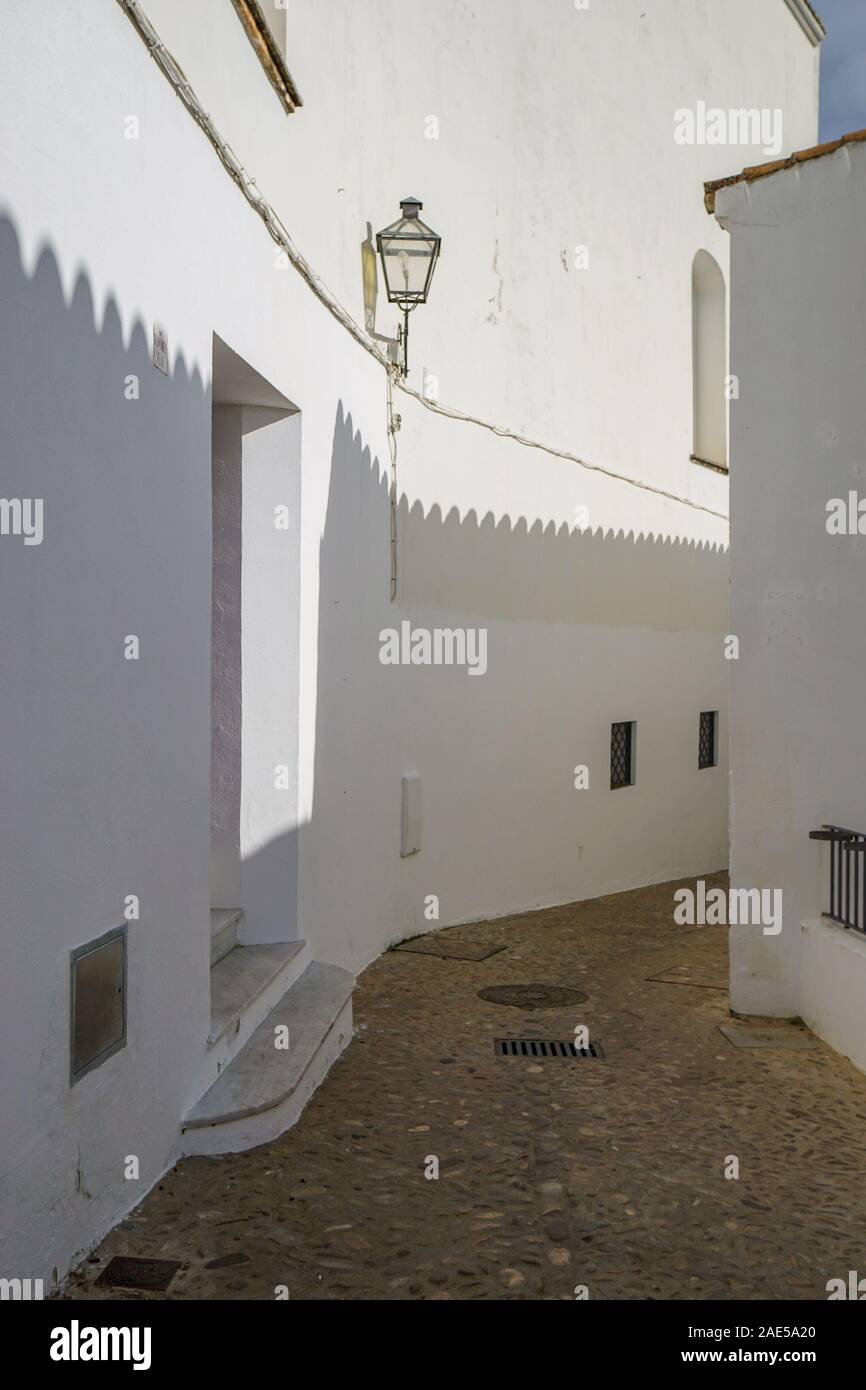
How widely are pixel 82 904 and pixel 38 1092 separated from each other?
54 cm

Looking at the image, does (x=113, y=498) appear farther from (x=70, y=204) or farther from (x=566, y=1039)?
(x=566, y=1039)

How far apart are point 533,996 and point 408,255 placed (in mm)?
4689

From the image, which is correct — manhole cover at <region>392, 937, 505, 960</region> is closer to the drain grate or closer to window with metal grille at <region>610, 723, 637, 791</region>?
the drain grate

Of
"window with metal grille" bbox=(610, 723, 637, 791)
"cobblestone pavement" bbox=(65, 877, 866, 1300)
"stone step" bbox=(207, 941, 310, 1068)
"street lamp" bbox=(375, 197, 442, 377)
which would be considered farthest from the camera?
"window with metal grille" bbox=(610, 723, 637, 791)

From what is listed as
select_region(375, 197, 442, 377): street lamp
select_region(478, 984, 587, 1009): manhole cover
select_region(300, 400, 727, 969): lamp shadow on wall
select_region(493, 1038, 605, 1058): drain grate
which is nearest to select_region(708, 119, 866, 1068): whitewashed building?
select_region(478, 984, 587, 1009): manhole cover

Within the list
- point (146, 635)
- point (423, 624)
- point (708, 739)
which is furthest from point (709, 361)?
point (146, 635)

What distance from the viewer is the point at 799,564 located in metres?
6.86

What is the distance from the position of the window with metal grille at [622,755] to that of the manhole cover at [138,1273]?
27.8ft

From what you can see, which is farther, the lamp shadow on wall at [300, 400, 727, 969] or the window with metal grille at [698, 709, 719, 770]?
the window with metal grille at [698, 709, 719, 770]

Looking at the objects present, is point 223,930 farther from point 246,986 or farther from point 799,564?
point 799,564

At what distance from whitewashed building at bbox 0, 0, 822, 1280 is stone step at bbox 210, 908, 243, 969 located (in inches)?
1.6

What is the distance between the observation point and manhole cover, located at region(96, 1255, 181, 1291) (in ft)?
11.5

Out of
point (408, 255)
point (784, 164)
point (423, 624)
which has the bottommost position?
point (423, 624)
